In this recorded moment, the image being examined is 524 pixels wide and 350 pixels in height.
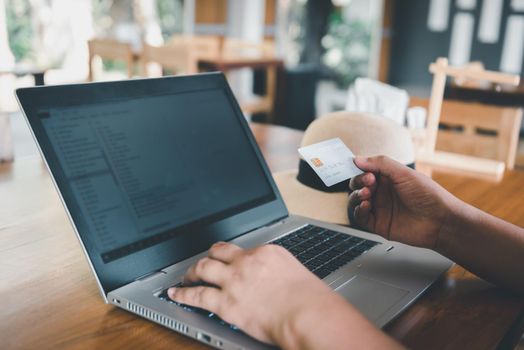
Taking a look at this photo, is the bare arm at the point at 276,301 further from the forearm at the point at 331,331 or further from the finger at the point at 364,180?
the finger at the point at 364,180

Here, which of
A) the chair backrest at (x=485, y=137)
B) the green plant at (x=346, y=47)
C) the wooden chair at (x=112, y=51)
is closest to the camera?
the chair backrest at (x=485, y=137)

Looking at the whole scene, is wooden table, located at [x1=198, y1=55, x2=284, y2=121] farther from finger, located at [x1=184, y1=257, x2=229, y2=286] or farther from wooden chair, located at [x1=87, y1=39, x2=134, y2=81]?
finger, located at [x1=184, y1=257, x2=229, y2=286]

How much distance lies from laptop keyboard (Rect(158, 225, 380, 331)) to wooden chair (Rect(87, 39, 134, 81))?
2562 mm

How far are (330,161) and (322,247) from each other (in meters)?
0.11

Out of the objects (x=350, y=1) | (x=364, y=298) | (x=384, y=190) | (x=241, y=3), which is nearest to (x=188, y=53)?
(x=384, y=190)

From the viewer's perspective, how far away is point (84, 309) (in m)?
0.60

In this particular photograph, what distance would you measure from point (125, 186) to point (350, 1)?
6.91 metres

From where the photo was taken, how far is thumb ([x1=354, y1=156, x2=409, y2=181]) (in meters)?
0.77

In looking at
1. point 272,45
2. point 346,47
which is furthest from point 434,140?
point 346,47

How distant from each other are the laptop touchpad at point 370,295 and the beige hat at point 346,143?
346 millimetres

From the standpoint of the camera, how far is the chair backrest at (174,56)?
2.98m

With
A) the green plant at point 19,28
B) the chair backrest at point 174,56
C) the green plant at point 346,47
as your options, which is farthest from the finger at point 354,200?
the green plant at point 346,47

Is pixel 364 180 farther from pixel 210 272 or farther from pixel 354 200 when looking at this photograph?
pixel 210 272

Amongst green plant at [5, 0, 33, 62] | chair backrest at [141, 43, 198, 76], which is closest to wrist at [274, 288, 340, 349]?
chair backrest at [141, 43, 198, 76]
